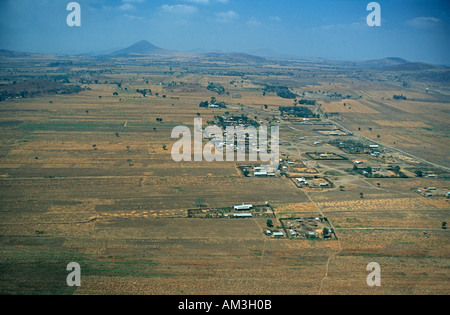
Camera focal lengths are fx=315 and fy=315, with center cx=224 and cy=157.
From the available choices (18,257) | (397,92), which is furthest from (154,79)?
(18,257)

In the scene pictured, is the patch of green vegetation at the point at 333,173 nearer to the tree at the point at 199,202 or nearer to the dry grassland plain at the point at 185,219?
the dry grassland plain at the point at 185,219

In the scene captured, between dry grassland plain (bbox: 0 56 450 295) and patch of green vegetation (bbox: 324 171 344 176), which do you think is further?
patch of green vegetation (bbox: 324 171 344 176)

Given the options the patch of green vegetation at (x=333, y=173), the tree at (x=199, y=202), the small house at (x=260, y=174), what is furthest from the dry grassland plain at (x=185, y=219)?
the small house at (x=260, y=174)

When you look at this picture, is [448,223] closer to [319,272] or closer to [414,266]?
[414,266]

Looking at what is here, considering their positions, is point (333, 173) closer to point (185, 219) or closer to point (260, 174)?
point (260, 174)

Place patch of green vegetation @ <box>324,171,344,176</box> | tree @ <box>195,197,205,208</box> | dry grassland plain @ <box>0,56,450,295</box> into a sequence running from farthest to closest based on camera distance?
patch of green vegetation @ <box>324,171,344,176</box> → tree @ <box>195,197,205,208</box> → dry grassland plain @ <box>0,56,450,295</box>

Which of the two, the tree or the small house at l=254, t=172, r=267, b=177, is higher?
the small house at l=254, t=172, r=267, b=177

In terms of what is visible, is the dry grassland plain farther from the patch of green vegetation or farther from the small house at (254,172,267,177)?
the small house at (254,172,267,177)

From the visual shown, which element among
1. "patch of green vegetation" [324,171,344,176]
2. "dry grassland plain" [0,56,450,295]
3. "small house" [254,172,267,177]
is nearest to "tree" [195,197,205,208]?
"dry grassland plain" [0,56,450,295]

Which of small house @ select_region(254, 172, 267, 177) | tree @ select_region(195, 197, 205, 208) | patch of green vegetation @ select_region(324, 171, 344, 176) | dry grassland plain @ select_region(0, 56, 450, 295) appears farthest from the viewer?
patch of green vegetation @ select_region(324, 171, 344, 176)
